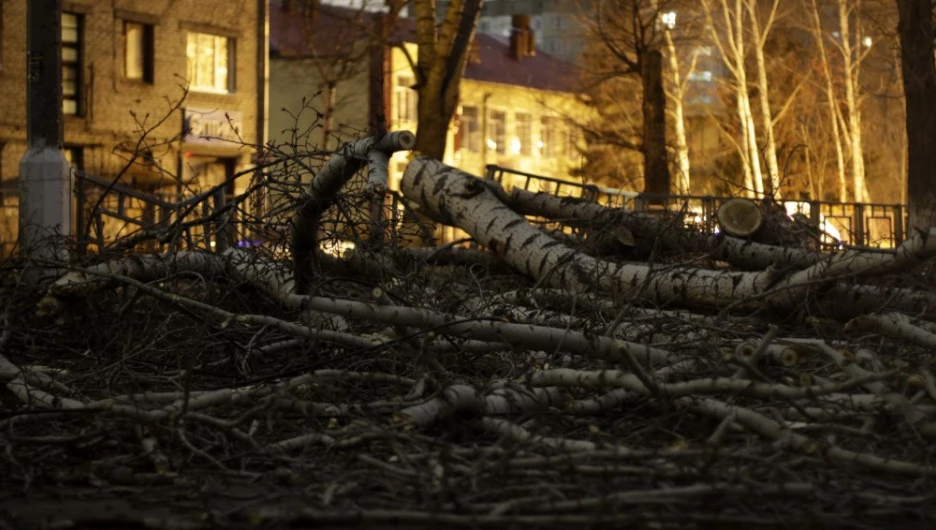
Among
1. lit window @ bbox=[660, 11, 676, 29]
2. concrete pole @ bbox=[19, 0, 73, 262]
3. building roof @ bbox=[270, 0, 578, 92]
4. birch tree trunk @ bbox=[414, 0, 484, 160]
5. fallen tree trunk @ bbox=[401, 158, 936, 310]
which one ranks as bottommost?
fallen tree trunk @ bbox=[401, 158, 936, 310]

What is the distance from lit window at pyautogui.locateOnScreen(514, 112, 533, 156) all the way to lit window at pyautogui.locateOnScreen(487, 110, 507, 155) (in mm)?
1006

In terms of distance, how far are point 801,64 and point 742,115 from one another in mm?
13576

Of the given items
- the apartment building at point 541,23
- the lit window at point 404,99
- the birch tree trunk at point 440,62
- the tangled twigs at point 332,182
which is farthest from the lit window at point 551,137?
the tangled twigs at point 332,182

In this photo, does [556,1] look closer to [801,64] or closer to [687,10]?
→ [801,64]

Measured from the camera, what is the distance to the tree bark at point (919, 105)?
1897cm

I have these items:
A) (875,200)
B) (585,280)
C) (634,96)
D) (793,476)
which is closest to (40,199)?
(585,280)

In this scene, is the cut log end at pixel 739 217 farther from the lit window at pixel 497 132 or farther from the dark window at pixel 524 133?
the dark window at pixel 524 133

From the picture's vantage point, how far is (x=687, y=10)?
49156 millimetres

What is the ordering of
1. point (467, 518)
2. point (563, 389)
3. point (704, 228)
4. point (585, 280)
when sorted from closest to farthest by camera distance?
point (467, 518) < point (563, 389) < point (585, 280) < point (704, 228)

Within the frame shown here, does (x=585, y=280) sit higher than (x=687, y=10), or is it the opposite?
(x=687, y=10)

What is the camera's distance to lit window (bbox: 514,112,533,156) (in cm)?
6612

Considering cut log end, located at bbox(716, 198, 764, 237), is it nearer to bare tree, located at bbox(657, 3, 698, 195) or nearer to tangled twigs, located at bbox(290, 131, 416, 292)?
tangled twigs, located at bbox(290, 131, 416, 292)

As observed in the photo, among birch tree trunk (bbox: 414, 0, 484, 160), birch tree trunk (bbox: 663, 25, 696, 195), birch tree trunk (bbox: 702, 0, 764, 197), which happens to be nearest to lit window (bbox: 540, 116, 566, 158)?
birch tree trunk (bbox: 663, 25, 696, 195)

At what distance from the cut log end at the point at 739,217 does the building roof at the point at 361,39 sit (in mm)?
20747
